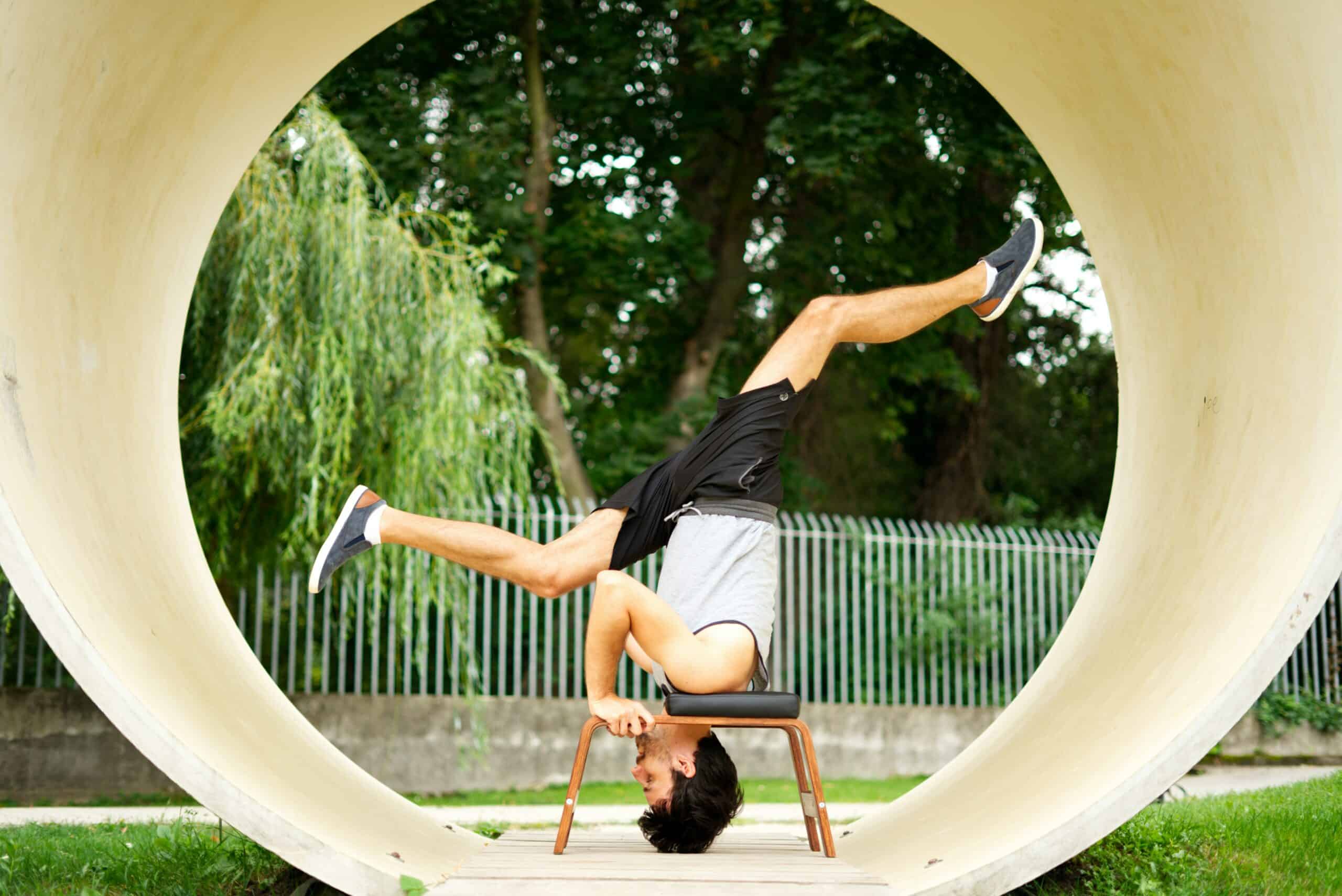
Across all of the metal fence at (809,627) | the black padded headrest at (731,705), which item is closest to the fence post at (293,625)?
the metal fence at (809,627)

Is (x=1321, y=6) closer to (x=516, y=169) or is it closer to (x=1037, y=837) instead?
(x=1037, y=837)

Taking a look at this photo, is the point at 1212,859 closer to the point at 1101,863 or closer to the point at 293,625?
the point at 1101,863

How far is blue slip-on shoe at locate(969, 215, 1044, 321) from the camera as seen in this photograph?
421 centimetres

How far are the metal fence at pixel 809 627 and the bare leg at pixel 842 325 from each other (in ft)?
15.7

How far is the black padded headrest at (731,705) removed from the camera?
10.4ft

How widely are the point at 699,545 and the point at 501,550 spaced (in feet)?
2.07

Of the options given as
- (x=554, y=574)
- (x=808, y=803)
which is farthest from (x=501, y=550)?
(x=808, y=803)

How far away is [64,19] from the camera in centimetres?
305

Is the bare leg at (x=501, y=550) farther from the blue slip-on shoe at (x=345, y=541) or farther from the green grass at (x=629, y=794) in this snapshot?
the green grass at (x=629, y=794)

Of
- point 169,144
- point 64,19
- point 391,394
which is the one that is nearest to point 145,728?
point 64,19

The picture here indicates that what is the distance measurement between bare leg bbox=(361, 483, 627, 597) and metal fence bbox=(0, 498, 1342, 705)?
14.7 ft

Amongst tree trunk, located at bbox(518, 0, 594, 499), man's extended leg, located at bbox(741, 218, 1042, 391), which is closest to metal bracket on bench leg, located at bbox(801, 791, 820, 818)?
man's extended leg, located at bbox(741, 218, 1042, 391)

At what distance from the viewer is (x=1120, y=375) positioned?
466 centimetres

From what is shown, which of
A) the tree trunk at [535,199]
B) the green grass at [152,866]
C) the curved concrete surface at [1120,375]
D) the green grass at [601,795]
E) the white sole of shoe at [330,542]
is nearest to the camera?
the curved concrete surface at [1120,375]
